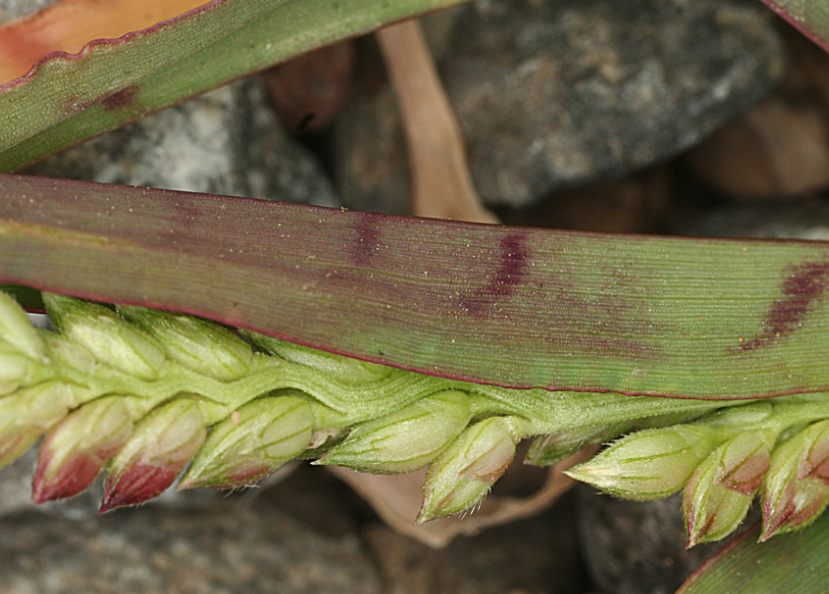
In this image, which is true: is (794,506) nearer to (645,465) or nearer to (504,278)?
(645,465)

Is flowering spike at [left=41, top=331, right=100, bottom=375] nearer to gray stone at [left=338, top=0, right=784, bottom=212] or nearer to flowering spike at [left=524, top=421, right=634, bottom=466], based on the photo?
flowering spike at [left=524, top=421, right=634, bottom=466]

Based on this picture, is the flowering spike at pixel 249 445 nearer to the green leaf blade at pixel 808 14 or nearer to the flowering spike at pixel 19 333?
the flowering spike at pixel 19 333

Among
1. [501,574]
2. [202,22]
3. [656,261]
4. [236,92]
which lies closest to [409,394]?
[656,261]

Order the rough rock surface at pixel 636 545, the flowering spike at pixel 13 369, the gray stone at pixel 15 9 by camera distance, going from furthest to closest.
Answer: the rough rock surface at pixel 636 545 < the gray stone at pixel 15 9 < the flowering spike at pixel 13 369

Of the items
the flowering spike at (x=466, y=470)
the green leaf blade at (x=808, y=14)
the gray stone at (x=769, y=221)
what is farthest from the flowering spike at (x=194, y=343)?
the gray stone at (x=769, y=221)

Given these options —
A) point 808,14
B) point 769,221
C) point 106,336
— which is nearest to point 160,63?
point 106,336

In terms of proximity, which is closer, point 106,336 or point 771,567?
point 106,336

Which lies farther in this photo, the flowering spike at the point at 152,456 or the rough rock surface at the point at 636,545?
the rough rock surface at the point at 636,545
